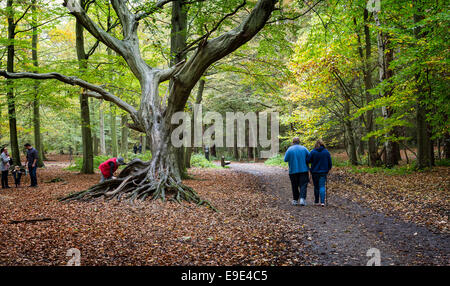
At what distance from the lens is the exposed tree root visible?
7.12m

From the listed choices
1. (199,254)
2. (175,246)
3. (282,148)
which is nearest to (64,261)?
(175,246)

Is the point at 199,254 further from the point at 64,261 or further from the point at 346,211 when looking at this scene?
the point at 346,211

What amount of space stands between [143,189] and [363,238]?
215 inches

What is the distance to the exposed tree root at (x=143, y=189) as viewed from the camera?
7.12 m

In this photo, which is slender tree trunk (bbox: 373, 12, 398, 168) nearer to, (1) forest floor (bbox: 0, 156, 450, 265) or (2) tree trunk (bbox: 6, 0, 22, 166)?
(1) forest floor (bbox: 0, 156, 450, 265)

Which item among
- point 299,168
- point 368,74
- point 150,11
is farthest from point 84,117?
point 368,74

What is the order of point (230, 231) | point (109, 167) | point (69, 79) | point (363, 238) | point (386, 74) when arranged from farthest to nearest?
point (386, 74) < point (69, 79) < point (109, 167) < point (230, 231) < point (363, 238)

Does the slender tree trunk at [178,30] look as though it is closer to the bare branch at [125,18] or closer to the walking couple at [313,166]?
the bare branch at [125,18]

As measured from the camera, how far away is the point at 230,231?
197 inches

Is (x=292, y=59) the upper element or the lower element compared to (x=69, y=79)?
upper

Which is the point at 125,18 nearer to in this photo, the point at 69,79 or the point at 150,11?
the point at 150,11

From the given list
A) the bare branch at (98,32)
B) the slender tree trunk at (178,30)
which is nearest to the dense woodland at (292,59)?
the slender tree trunk at (178,30)

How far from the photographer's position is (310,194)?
9359 millimetres

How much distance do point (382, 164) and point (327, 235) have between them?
37.1 feet
